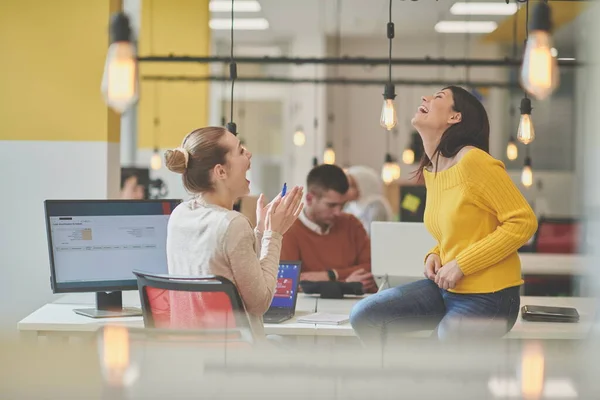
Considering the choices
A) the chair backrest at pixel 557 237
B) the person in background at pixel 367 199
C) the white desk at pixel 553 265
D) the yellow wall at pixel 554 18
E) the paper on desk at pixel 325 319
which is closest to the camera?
the paper on desk at pixel 325 319

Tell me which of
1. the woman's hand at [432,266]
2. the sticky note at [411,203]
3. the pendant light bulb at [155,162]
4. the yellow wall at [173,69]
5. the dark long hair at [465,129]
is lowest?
the sticky note at [411,203]

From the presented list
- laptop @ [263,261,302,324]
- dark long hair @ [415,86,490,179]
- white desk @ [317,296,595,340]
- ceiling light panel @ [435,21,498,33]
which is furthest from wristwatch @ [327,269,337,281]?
ceiling light panel @ [435,21,498,33]

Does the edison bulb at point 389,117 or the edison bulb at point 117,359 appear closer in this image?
the edison bulb at point 117,359

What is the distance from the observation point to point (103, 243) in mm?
3564

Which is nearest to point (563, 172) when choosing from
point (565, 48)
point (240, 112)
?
point (565, 48)

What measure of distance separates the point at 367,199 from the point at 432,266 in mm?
4135

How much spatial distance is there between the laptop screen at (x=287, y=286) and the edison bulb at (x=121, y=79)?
1.17 metres

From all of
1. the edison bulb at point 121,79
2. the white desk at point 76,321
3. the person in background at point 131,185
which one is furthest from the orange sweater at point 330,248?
the person in background at point 131,185

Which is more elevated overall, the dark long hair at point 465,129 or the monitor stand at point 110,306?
the dark long hair at point 465,129

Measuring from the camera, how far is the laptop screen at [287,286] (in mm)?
3496

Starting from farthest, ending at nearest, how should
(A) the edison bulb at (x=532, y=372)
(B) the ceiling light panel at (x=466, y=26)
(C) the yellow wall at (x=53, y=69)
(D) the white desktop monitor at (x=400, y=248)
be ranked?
1. (B) the ceiling light panel at (x=466, y=26)
2. (C) the yellow wall at (x=53, y=69)
3. (D) the white desktop monitor at (x=400, y=248)
4. (A) the edison bulb at (x=532, y=372)

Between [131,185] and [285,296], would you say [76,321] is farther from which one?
[131,185]

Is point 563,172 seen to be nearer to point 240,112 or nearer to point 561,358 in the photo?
point 240,112

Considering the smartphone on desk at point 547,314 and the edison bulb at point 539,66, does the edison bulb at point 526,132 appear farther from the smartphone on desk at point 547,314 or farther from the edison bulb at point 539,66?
the edison bulb at point 539,66
